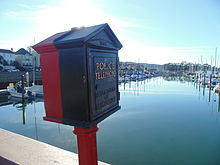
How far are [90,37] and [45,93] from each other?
2.53 ft

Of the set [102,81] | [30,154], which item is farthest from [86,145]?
[30,154]

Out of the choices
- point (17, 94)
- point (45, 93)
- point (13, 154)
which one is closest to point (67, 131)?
point (13, 154)

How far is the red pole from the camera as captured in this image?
152 centimetres

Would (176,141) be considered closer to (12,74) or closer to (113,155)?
(113,155)

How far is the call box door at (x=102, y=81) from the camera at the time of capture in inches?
54.3

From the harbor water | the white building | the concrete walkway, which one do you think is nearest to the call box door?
the concrete walkway

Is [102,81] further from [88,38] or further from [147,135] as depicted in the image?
[147,135]

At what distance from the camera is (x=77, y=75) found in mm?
1317

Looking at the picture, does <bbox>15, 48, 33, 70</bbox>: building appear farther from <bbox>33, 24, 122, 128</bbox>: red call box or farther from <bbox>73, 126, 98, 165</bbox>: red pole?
<bbox>73, 126, 98, 165</bbox>: red pole

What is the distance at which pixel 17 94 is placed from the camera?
18688mm

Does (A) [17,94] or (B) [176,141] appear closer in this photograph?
(B) [176,141]

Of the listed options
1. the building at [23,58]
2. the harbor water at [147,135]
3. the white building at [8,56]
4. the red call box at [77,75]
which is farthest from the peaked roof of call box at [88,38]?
the building at [23,58]

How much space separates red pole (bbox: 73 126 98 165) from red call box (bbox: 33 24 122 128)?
0.17 meters

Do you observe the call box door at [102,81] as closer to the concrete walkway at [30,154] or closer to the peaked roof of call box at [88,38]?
the peaked roof of call box at [88,38]
